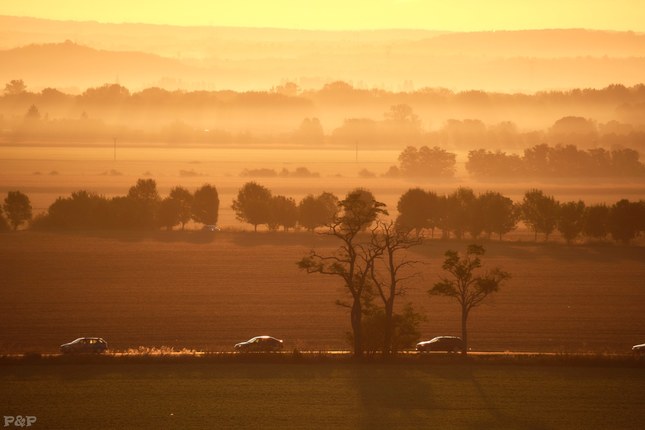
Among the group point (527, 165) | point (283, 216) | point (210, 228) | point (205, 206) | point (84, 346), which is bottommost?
point (84, 346)

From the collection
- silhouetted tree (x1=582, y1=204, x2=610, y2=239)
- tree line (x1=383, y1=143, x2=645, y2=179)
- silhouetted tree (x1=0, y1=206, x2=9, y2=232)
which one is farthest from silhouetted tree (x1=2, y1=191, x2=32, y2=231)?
tree line (x1=383, y1=143, x2=645, y2=179)

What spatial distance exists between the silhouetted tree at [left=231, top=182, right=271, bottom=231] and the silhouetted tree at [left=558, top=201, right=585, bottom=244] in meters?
14.4

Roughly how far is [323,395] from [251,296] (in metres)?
12.6

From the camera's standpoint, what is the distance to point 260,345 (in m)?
26.5

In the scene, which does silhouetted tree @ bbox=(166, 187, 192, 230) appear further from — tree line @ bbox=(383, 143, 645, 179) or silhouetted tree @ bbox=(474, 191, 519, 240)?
tree line @ bbox=(383, 143, 645, 179)

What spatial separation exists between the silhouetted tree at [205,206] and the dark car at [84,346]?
26.2 meters

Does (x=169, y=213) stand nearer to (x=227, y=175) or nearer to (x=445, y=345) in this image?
(x=445, y=345)

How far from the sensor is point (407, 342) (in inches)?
1019

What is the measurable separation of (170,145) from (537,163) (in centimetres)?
5360

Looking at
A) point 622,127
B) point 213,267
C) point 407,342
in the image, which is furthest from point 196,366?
point 622,127

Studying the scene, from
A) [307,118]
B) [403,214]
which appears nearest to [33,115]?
[307,118]

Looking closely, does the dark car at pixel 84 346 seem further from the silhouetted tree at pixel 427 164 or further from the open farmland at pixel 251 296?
the silhouetted tree at pixel 427 164

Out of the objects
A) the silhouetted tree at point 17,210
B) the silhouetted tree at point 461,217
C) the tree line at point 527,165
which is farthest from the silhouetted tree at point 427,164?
the silhouetted tree at point 17,210

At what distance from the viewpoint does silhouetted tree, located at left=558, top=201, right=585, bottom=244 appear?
46.8m
